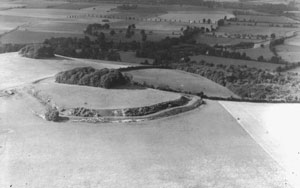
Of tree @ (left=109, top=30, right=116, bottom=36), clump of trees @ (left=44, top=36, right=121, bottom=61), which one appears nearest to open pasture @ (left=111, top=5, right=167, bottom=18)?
tree @ (left=109, top=30, right=116, bottom=36)

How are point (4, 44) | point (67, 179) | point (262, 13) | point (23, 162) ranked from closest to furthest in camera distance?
1. point (67, 179)
2. point (23, 162)
3. point (4, 44)
4. point (262, 13)

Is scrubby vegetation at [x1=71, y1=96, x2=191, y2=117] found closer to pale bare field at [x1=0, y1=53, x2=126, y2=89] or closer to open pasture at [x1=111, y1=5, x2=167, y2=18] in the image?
pale bare field at [x1=0, y1=53, x2=126, y2=89]

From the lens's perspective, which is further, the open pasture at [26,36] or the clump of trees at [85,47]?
the open pasture at [26,36]

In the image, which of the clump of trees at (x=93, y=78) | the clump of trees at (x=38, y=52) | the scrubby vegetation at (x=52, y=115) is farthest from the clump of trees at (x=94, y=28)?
the scrubby vegetation at (x=52, y=115)

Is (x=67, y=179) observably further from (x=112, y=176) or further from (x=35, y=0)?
(x=35, y=0)

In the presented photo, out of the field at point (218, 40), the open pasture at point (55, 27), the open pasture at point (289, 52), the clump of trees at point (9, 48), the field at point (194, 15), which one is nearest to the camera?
the open pasture at point (289, 52)

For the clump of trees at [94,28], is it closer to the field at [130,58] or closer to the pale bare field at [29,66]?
the field at [130,58]

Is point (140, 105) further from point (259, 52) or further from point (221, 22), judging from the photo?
point (221, 22)

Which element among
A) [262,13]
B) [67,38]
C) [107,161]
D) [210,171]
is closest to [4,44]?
[67,38]
